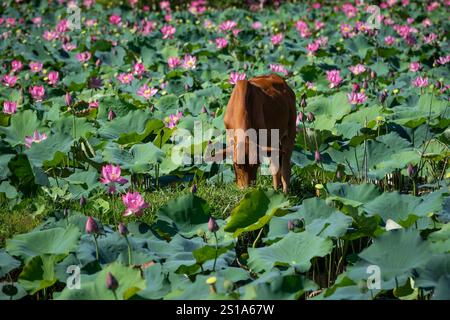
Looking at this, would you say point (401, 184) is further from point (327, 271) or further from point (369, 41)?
point (369, 41)

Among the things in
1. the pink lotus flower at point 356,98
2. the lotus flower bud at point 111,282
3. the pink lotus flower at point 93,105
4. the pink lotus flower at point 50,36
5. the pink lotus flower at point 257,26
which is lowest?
the lotus flower bud at point 111,282

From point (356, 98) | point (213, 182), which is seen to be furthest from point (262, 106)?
point (356, 98)

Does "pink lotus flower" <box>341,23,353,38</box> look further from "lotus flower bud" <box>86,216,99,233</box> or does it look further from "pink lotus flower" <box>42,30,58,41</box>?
"lotus flower bud" <box>86,216,99,233</box>

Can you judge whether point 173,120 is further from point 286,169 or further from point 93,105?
point 286,169

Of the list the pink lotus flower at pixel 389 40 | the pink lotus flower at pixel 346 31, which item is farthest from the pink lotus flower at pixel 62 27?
the pink lotus flower at pixel 389 40

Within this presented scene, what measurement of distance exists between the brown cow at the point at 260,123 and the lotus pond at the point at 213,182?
186mm

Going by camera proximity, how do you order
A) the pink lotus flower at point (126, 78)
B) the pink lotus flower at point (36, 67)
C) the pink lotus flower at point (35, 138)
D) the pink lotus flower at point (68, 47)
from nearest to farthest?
the pink lotus flower at point (35, 138) → the pink lotus flower at point (126, 78) → the pink lotus flower at point (36, 67) → the pink lotus flower at point (68, 47)

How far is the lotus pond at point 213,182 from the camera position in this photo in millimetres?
3568

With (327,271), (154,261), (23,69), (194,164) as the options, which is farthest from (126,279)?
(23,69)

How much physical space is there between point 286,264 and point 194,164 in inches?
71.5

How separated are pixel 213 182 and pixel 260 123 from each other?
2.50ft

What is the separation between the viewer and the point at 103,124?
20.6 ft

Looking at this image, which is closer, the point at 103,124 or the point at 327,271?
the point at 327,271

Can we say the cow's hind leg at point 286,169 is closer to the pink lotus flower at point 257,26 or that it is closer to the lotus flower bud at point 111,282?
the lotus flower bud at point 111,282
